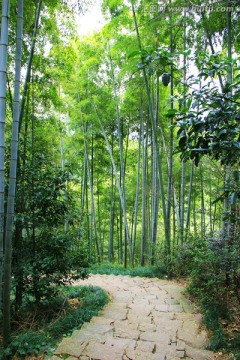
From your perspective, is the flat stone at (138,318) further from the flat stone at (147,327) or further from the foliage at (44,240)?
the foliage at (44,240)

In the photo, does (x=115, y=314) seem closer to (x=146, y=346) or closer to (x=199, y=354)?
(x=146, y=346)

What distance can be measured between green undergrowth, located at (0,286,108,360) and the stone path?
0.49 ft

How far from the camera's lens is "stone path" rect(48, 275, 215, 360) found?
6.63 ft

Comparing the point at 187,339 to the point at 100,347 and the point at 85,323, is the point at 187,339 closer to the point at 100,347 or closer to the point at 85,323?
the point at 100,347

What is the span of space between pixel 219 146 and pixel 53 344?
2139mm

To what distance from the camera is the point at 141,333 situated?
242 cm

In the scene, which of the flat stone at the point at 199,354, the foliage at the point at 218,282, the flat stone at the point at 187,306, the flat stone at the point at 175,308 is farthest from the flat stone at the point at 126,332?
the flat stone at the point at 187,306

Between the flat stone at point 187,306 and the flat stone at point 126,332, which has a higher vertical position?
the flat stone at point 126,332

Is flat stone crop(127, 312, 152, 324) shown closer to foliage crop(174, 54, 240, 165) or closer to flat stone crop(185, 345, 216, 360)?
flat stone crop(185, 345, 216, 360)

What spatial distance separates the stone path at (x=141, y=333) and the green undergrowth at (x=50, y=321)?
15 cm

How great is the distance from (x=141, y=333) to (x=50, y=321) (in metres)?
1.02

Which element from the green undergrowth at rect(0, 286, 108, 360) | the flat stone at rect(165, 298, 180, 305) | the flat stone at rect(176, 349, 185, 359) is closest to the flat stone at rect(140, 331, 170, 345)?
the flat stone at rect(176, 349, 185, 359)

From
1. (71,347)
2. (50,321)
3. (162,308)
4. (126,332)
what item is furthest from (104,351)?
(162,308)

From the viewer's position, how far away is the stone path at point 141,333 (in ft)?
6.63
